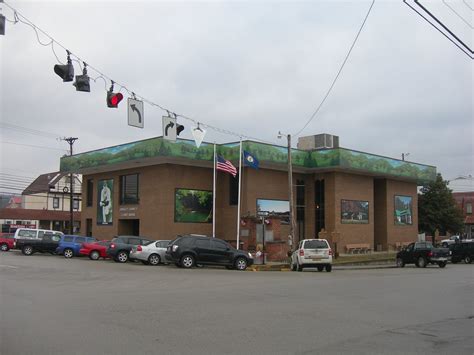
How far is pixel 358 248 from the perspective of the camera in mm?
43969

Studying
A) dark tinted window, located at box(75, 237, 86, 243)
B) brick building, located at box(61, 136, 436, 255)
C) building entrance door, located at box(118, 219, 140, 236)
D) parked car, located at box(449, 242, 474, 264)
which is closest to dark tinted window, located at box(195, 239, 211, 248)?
brick building, located at box(61, 136, 436, 255)

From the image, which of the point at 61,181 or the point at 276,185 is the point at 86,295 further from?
the point at 61,181

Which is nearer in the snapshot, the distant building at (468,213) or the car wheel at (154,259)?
the car wheel at (154,259)

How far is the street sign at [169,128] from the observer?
815 inches

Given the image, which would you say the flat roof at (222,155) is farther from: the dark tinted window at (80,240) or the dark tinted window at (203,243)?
the dark tinted window at (203,243)

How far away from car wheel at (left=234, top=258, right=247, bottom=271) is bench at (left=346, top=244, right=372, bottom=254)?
17685 mm

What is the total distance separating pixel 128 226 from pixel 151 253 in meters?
15.0

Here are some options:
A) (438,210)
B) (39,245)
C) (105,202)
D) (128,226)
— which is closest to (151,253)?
(39,245)

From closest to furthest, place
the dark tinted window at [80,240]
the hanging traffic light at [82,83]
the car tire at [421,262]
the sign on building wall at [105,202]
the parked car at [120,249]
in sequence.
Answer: the hanging traffic light at [82,83] < the parked car at [120,249] < the car tire at [421,262] < the dark tinted window at [80,240] < the sign on building wall at [105,202]

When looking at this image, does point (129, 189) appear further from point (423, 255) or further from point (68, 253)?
point (423, 255)

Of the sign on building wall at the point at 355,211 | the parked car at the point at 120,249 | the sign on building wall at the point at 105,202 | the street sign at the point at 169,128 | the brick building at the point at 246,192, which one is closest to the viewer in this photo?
the street sign at the point at 169,128

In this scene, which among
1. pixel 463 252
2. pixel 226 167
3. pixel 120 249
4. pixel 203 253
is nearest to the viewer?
pixel 203 253

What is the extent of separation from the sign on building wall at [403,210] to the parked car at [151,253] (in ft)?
91.0

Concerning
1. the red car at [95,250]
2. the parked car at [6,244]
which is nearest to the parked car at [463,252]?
the red car at [95,250]
